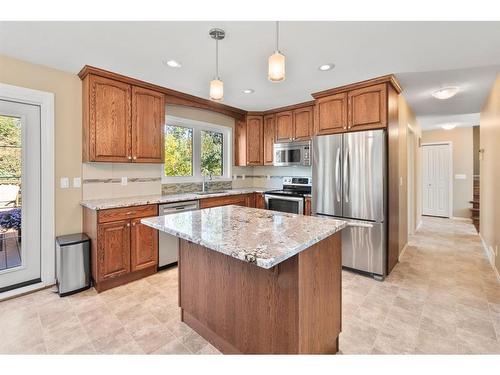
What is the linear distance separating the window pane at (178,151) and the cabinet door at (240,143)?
934mm

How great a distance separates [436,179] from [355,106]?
16.7ft

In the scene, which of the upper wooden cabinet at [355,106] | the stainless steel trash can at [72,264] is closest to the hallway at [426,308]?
the upper wooden cabinet at [355,106]

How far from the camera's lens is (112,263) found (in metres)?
2.66

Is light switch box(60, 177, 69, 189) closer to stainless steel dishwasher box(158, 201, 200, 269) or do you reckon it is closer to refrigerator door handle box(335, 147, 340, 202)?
stainless steel dishwasher box(158, 201, 200, 269)

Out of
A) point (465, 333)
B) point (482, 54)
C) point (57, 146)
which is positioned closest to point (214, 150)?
point (57, 146)

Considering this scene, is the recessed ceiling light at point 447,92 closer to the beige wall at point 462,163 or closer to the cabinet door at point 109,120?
the cabinet door at point 109,120

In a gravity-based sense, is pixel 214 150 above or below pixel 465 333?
above

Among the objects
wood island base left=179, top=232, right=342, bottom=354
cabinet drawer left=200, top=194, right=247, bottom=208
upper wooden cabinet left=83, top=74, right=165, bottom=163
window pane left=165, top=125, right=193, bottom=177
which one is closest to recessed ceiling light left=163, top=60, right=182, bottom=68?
upper wooden cabinet left=83, top=74, right=165, bottom=163

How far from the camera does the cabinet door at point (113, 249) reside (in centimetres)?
258

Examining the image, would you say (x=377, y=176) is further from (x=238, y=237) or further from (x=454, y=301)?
(x=238, y=237)

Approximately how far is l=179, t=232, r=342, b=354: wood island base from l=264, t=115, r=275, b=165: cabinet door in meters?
3.03

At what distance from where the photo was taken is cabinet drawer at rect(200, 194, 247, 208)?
11.6ft
